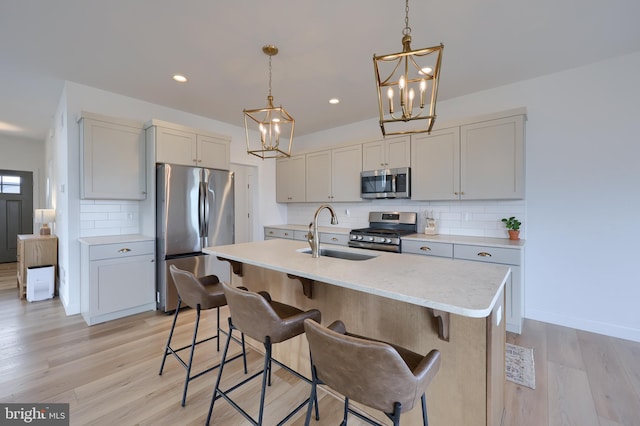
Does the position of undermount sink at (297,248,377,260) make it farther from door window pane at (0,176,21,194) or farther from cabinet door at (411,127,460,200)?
door window pane at (0,176,21,194)

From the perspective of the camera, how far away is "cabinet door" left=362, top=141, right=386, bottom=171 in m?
4.06

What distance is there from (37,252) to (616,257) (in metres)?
7.02

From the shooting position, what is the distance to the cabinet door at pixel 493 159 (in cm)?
302

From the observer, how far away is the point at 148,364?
90.6 inches

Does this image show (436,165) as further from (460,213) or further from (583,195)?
(583,195)

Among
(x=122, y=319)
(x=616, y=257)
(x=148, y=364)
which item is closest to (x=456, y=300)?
(x=148, y=364)

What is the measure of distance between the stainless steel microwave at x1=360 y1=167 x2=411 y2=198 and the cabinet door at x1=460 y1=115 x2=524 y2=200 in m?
0.69

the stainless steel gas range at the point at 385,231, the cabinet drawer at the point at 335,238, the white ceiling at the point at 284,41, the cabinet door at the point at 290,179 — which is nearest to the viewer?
the white ceiling at the point at 284,41

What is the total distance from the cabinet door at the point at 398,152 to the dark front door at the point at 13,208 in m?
7.65

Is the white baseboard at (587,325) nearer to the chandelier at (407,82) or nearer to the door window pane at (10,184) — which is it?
the chandelier at (407,82)

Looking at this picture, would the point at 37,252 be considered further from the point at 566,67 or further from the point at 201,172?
the point at 566,67

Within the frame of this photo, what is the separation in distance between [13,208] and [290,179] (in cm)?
620
